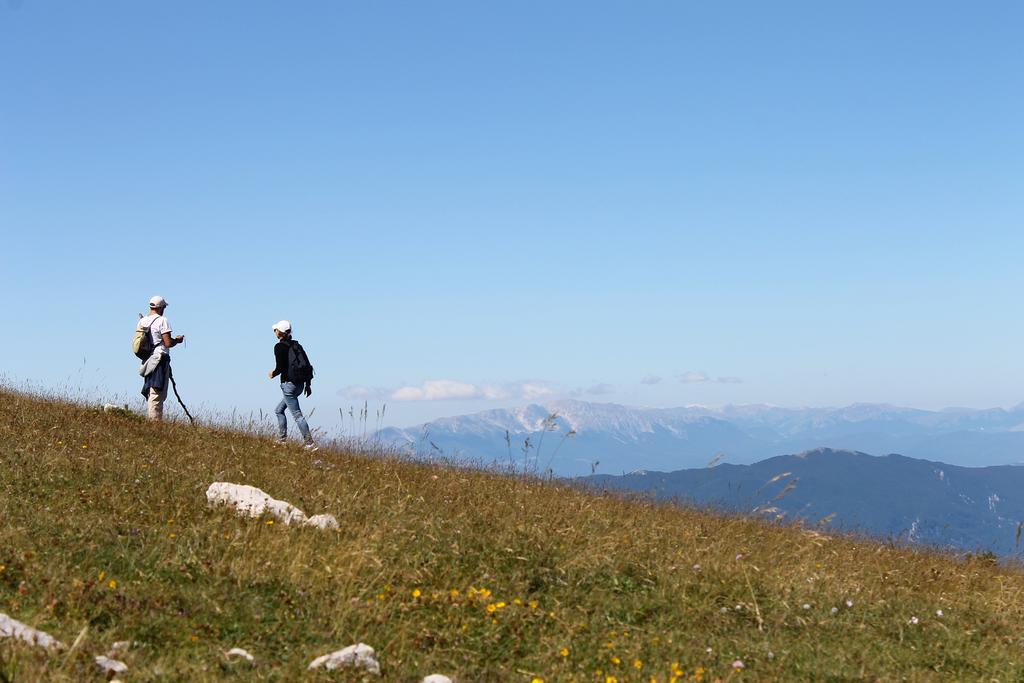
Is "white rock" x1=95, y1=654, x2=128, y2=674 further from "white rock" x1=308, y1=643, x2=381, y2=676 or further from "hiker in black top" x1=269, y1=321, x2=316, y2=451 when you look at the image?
"hiker in black top" x1=269, y1=321, x2=316, y2=451

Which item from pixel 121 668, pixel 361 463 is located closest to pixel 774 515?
pixel 361 463

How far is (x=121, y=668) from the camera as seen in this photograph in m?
5.50

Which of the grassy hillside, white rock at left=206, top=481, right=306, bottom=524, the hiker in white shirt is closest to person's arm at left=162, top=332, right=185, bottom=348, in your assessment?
the hiker in white shirt

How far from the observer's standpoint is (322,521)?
371 inches

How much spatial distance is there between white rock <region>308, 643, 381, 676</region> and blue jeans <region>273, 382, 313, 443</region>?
10.7 m

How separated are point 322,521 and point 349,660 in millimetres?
3503

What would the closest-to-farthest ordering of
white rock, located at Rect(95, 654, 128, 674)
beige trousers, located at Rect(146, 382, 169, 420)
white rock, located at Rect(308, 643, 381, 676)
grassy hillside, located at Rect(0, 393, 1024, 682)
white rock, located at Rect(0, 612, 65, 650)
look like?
white rock, located at Rect(95, 654, 128, 674) < white rock, located at Rect(0, 612, 65, 650) < white rock, located at Rect(308, 643, 381, 676) < grassy hillside, located at Rect(0, 393, 1024, 682) < beige trousers, located at Rect(146, 382, 169, 420)

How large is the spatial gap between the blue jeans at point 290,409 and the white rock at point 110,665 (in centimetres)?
1101

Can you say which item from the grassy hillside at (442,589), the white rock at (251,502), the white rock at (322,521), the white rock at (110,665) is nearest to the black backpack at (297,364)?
the grassy hillside at (442,589)

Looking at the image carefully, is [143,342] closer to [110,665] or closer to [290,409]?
[290,409]

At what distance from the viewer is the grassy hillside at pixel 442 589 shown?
21.5 feet

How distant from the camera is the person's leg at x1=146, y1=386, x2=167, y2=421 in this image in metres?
17.1

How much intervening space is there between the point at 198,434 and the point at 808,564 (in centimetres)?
1067

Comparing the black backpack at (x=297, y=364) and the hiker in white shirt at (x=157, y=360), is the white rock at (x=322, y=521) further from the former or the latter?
the hiker in white shirt at (x=157, y=360)
